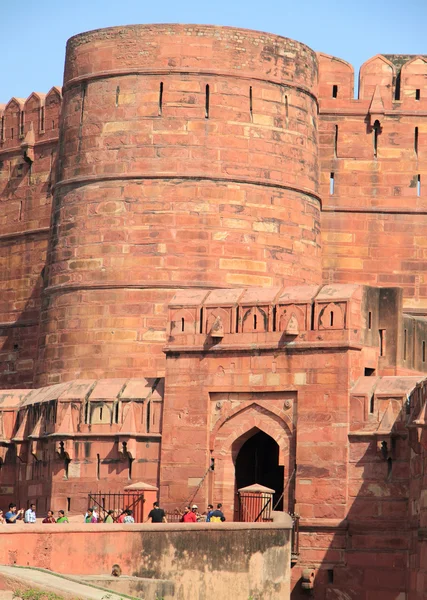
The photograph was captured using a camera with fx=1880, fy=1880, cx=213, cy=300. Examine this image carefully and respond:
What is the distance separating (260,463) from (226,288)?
117 inches

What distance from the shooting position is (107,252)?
101ft

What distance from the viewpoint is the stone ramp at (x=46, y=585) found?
19.2 metres

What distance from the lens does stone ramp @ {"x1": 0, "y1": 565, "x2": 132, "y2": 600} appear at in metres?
19.2

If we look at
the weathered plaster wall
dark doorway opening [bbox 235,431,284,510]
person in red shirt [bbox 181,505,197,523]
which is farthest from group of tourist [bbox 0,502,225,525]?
dark doorway opening [bbox 235,431,284,510]

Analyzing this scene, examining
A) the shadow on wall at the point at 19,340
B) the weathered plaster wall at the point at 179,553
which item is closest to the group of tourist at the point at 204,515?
the weathered plaster wall at the point at 179,553

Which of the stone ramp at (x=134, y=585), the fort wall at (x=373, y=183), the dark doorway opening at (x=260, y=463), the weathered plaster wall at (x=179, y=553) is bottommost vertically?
the stone ramp at (x=134, y=585)

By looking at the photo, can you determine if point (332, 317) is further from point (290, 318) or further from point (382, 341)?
point (382, 341)

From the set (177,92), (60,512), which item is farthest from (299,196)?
(60,512)

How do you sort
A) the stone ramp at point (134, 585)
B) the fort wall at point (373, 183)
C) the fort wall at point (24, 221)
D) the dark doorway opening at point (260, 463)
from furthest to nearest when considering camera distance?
the fort wall at point (24, 221), the fort wall at point (373, 183), the dark doorway opening at point (260, 463), the stone ramp at point (134, 585)

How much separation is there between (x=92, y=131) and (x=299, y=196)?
363cm

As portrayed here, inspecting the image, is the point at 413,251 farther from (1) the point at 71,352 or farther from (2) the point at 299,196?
(1) the point at 71,352

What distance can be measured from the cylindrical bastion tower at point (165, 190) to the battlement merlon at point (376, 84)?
1.74 m

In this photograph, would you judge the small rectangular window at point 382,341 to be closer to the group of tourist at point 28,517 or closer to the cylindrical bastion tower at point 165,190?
the cylindrical bastion tower at point 165,190

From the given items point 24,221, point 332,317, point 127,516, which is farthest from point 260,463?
point 24,221
